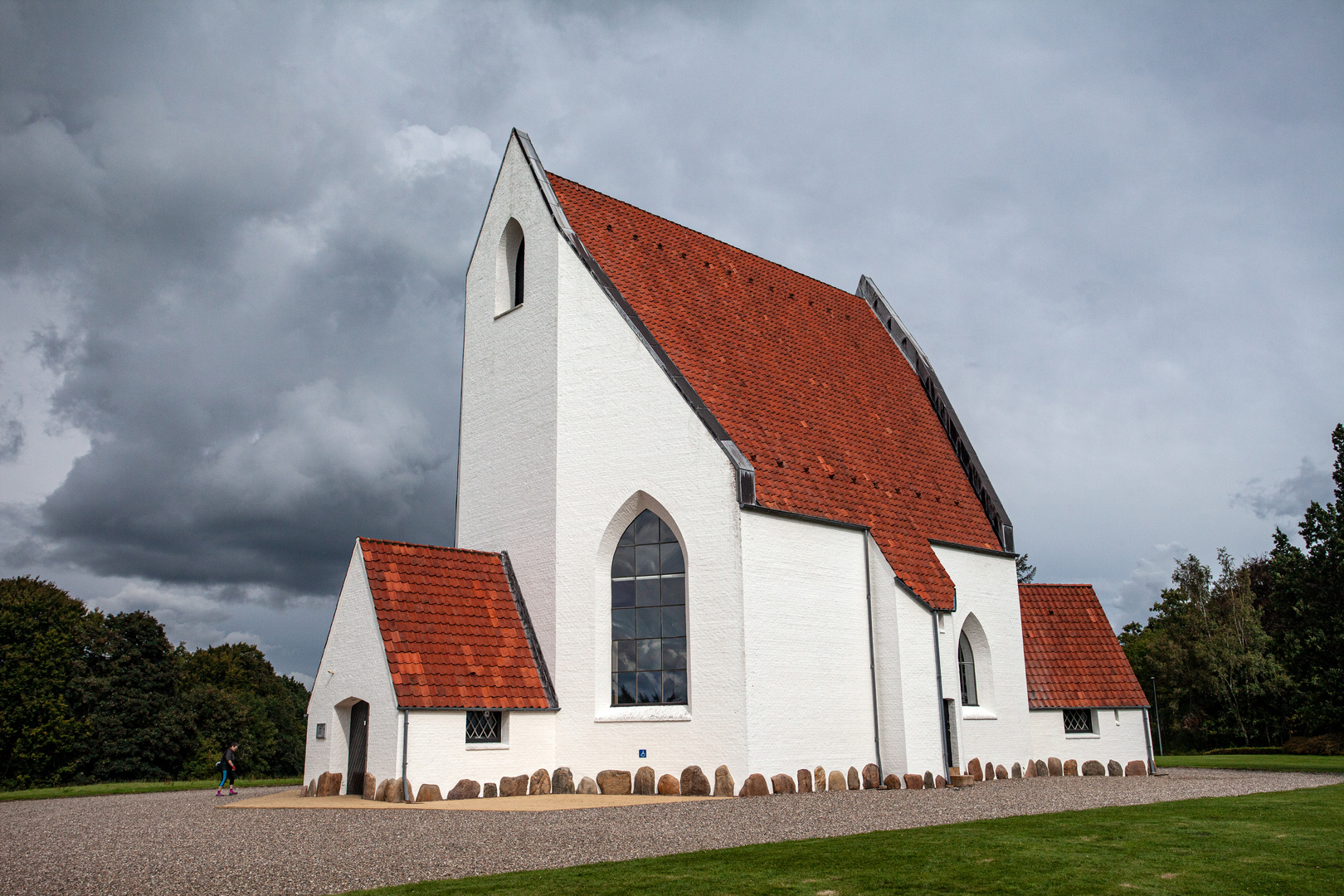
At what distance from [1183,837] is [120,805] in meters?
16.2

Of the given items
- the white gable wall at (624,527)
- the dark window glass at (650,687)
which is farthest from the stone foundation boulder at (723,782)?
the dark window glass at (650,687)

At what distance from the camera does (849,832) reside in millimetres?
10812

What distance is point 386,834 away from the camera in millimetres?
11305

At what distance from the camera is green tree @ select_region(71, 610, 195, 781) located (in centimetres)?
3903

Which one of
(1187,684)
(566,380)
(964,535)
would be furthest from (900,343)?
(1187,684)

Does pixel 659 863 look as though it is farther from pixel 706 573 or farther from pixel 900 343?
pixel 900 343

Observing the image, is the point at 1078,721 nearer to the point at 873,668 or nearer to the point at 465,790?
the point at 873,668

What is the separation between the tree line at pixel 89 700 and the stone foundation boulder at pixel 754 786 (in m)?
32.2

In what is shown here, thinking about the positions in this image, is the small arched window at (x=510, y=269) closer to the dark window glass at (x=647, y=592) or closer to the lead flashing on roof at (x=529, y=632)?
the lead flashing on roof at (x=529, y=632)

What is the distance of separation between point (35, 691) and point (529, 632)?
98.4 feet

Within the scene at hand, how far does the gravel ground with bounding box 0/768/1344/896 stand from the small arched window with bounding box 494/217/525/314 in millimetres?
11357

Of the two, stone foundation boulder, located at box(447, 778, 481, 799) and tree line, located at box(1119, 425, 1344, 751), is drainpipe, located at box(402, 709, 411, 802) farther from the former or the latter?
tree line, located at box(1119, 425, 1344, 751)

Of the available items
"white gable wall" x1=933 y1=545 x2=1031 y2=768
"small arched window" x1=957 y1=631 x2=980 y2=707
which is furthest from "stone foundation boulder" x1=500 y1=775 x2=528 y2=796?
"small arched window" x1=957 y1=631 x2=980 y2=707

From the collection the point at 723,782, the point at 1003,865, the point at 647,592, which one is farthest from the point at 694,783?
the point at 1003,865
